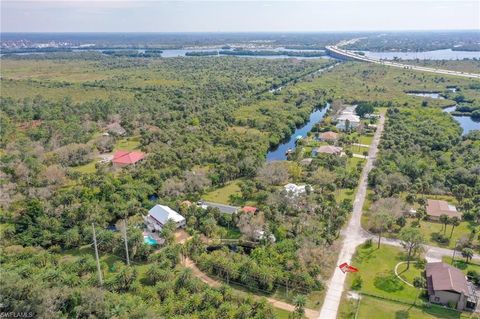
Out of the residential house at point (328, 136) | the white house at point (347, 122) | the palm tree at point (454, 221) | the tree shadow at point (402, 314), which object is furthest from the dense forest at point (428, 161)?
the tree shadow at point (402, 314)

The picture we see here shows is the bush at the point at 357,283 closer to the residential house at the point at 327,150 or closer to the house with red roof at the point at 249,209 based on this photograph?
the house with red roof at the point at 249,209

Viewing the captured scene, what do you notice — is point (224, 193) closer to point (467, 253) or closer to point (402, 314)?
point (402, 314)

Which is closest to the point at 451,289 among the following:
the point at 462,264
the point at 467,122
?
the point at 462,264

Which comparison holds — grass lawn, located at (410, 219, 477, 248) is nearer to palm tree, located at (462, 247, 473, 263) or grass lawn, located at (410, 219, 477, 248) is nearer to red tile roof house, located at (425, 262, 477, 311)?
palm tree, located at (462, 247, 473, 263)

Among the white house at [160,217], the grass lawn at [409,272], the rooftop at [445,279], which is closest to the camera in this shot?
the rooftop at [445,279]

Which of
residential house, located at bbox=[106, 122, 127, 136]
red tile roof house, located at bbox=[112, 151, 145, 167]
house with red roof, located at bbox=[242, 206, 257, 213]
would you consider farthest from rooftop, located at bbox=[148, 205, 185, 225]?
residential house, located at bbox=[106, 122, 127, 136]

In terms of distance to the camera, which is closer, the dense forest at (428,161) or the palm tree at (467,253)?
the palm tree at (467,253)
